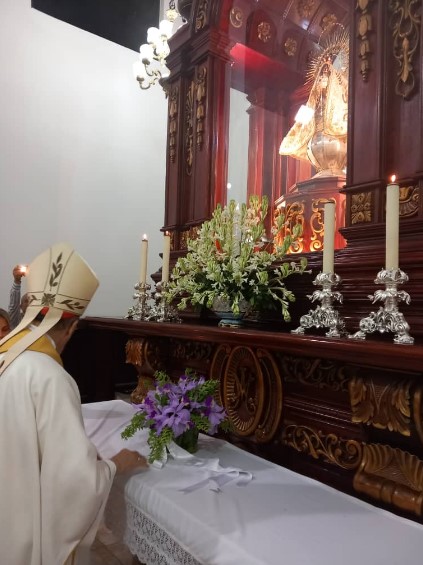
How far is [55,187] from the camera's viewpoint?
13.0 feet

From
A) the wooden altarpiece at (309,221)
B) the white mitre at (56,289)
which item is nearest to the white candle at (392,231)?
the wooden altarpiece at (309,221)

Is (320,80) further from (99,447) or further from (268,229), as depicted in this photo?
(99,447)

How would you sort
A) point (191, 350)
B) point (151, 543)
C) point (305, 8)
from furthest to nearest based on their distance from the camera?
point (305, 8) < point (191, 350) < point (151, 543)

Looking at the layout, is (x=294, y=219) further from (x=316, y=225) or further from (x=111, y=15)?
(x=111, y=15)

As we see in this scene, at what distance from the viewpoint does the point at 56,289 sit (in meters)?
1.30

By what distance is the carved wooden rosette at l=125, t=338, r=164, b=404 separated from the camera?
7.13 feet

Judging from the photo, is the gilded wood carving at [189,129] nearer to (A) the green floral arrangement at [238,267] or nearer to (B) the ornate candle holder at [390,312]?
(A) the green floral arrangement at [238,267]

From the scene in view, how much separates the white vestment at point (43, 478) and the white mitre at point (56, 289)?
19 cm

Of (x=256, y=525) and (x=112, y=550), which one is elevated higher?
(x=256, y=525)

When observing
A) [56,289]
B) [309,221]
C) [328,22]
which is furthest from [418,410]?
[328,22]

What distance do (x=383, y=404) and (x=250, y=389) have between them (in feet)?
2.13

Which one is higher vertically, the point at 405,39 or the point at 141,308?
the point at 405,39

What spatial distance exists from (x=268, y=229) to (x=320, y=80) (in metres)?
0.77

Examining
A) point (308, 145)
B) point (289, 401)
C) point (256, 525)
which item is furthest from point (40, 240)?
point (256, 525)
